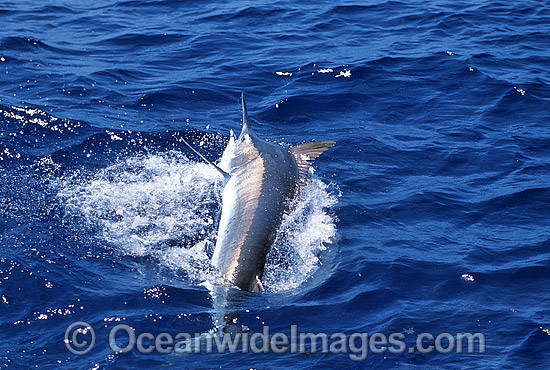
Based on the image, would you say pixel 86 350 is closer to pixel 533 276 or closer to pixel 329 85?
pixel 533 276

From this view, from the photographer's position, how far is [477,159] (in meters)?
10.5

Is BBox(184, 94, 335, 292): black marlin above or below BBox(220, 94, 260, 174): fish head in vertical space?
below

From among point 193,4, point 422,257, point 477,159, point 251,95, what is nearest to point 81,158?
point 251,95

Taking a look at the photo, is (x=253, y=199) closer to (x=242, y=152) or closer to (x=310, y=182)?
(x=242, y=152)

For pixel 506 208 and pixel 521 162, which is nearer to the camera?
pixel 506 208

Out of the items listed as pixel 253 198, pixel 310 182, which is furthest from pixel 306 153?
pixel 253 198

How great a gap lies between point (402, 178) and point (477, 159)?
1280 millimetres

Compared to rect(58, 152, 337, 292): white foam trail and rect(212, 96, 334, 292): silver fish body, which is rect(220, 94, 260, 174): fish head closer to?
rect(212, 96, 334, 292): silver fish body

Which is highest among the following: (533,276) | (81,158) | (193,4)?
(193,4)

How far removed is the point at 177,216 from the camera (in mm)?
8664

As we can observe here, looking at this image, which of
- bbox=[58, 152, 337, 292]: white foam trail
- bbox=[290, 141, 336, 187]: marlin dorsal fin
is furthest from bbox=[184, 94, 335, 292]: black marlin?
bbox=[58, 152, 337, 292]: white foam trail

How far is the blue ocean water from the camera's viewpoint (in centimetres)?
682

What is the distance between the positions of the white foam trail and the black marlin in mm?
228

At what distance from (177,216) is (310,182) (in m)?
1.87
